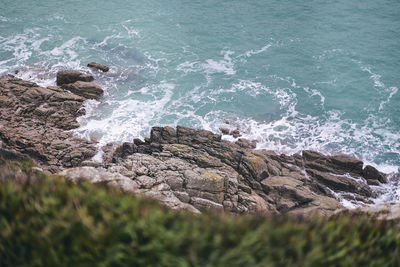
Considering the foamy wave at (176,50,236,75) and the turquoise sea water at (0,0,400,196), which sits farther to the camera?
the foamy wave at (176,50,236,75)

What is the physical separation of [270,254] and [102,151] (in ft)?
87.7

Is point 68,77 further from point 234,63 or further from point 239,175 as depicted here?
point 239,175

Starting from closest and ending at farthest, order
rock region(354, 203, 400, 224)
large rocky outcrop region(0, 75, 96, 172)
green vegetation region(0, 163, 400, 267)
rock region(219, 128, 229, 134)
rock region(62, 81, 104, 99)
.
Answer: green vegetation region(0, 163, 400, 267)
rock region(354, 203, 400, 224)
large rocky outcrop region(0, 75, 96, 172)
rock region(219, 128, 229, 134)
rock region(62, 81, 104, 99)

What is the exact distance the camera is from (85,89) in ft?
132

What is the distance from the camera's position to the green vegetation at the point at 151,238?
9.66 metres

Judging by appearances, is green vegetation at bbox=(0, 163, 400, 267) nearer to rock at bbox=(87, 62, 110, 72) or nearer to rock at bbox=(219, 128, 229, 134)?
rock at bbox=(219, 128, 229, 134)

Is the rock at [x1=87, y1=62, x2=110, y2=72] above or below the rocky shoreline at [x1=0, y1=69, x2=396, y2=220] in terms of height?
above

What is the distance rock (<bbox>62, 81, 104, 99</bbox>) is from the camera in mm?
39969

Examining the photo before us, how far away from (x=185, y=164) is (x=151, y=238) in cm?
1536

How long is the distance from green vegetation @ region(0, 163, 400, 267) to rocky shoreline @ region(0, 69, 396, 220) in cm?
637

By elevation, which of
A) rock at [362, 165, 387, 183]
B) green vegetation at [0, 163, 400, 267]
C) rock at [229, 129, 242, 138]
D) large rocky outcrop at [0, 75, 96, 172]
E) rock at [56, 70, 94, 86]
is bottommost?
rock at [362, 165, 387, 183]

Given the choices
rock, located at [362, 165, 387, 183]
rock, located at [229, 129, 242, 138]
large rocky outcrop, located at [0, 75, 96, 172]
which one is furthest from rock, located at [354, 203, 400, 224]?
large rocky outcrop, located at [0, 75, 96, 172]

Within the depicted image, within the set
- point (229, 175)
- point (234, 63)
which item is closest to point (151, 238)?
point (229, 175)

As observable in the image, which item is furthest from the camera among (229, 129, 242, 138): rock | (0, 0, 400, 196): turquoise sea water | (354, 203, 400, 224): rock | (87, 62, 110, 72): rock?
(87, 62, 110, 72): rock
